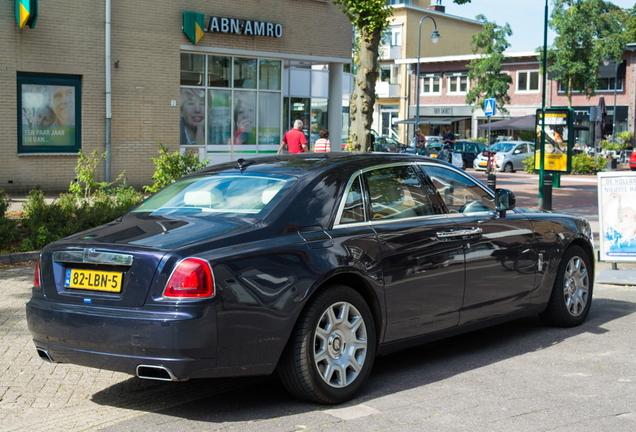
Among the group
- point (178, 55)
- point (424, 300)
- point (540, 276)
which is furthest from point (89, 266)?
point (178, 55)

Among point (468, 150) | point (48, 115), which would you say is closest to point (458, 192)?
point (48, 115)

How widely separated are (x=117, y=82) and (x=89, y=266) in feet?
52.9

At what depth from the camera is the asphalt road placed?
4691 millimetres

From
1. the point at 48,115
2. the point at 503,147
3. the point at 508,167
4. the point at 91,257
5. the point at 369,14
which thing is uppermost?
the point at 369,14

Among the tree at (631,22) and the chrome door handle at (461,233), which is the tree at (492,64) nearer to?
the tree at (631,22)

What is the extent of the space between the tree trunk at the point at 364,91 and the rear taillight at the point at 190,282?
12080 millimetres

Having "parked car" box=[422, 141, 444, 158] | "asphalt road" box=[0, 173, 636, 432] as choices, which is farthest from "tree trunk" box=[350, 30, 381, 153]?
"parked car" box=[422, 141, 444, 158]

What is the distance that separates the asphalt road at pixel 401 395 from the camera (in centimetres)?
469

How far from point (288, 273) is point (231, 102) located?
18440 millimetres

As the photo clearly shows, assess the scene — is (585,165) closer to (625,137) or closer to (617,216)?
(625,137)

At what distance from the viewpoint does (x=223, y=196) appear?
5.47 meters

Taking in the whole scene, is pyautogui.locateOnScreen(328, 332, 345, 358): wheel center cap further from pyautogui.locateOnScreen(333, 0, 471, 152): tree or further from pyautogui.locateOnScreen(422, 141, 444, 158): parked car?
pyautogui.locateOnScreen(422, 141, 444, 158): parked car

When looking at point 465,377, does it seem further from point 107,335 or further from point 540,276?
point 107,335

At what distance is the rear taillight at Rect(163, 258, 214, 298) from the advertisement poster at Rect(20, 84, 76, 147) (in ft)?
51.4
